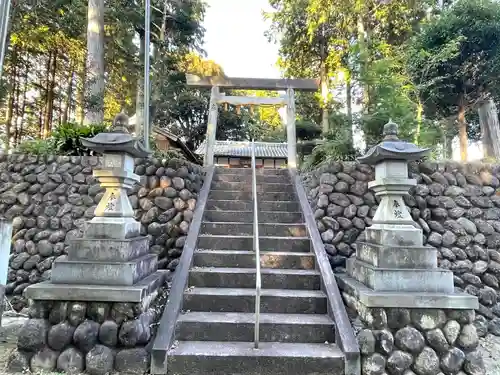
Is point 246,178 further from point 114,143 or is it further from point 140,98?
point 140,98

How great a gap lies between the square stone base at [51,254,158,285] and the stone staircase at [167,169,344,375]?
701 millimetres

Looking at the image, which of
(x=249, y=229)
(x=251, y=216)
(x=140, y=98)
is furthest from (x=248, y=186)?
(x=140, y=98)

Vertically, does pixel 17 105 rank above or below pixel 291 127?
above

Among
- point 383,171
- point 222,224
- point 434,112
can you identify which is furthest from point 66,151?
point 434,112

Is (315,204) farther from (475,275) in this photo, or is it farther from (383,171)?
(475,275)

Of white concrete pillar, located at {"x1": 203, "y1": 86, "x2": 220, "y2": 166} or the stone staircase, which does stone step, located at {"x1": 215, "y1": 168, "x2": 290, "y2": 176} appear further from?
the stone staircase

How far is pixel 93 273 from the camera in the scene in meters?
2.68

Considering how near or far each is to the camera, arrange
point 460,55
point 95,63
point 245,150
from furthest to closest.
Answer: point 245,150
point 95,63
point 460,55

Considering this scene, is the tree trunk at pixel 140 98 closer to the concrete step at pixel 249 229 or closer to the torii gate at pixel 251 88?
the torii gate at pixel 251 88

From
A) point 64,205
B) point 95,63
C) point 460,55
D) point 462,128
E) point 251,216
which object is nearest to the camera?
point 251,216

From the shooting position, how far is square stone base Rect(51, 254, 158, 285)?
267 centimetres

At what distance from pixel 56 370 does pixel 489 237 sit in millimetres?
5808

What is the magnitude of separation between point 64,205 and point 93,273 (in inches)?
105

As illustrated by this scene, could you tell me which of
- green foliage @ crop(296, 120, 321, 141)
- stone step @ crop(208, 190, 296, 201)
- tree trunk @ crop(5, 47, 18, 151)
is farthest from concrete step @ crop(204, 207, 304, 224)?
green foliage @ crop(296, 120, 321, 141)
